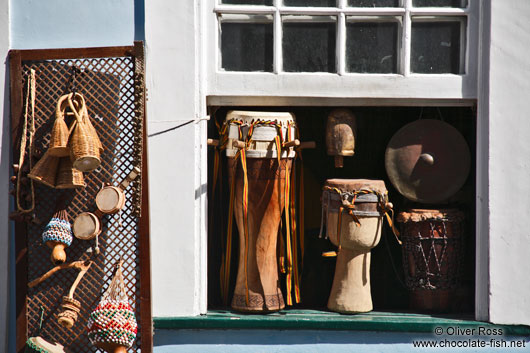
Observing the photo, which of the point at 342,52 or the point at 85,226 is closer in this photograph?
the point at 85,226

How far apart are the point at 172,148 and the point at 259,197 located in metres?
0.60

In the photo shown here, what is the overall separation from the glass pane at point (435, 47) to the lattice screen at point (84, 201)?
160cm

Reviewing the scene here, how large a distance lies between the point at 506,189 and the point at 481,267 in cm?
46

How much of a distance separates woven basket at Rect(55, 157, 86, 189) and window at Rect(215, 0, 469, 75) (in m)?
1.01

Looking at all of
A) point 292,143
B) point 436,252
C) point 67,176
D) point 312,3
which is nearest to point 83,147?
point 67,176

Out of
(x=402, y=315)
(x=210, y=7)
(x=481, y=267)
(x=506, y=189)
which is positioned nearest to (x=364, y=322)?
(x=402, y=315)

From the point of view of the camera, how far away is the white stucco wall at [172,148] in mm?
4074

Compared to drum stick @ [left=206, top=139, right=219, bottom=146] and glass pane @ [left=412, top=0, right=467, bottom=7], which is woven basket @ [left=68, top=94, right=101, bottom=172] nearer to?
drum stick @ [left=206, top=139, right=219, bottom=146]

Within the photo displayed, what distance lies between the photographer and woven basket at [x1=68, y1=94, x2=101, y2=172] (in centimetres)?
375

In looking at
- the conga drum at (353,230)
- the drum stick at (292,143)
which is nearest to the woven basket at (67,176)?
the drum stick at (292,143)

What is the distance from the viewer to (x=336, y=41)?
Answer: 425 cm

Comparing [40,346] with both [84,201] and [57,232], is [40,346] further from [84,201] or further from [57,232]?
[84,201]

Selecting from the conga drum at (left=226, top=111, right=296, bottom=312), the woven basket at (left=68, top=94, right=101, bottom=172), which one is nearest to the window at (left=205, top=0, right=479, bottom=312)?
the conga drum at (left=226, top=111, right=296, bottom=312)

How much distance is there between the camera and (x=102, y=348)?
12.8 ft
